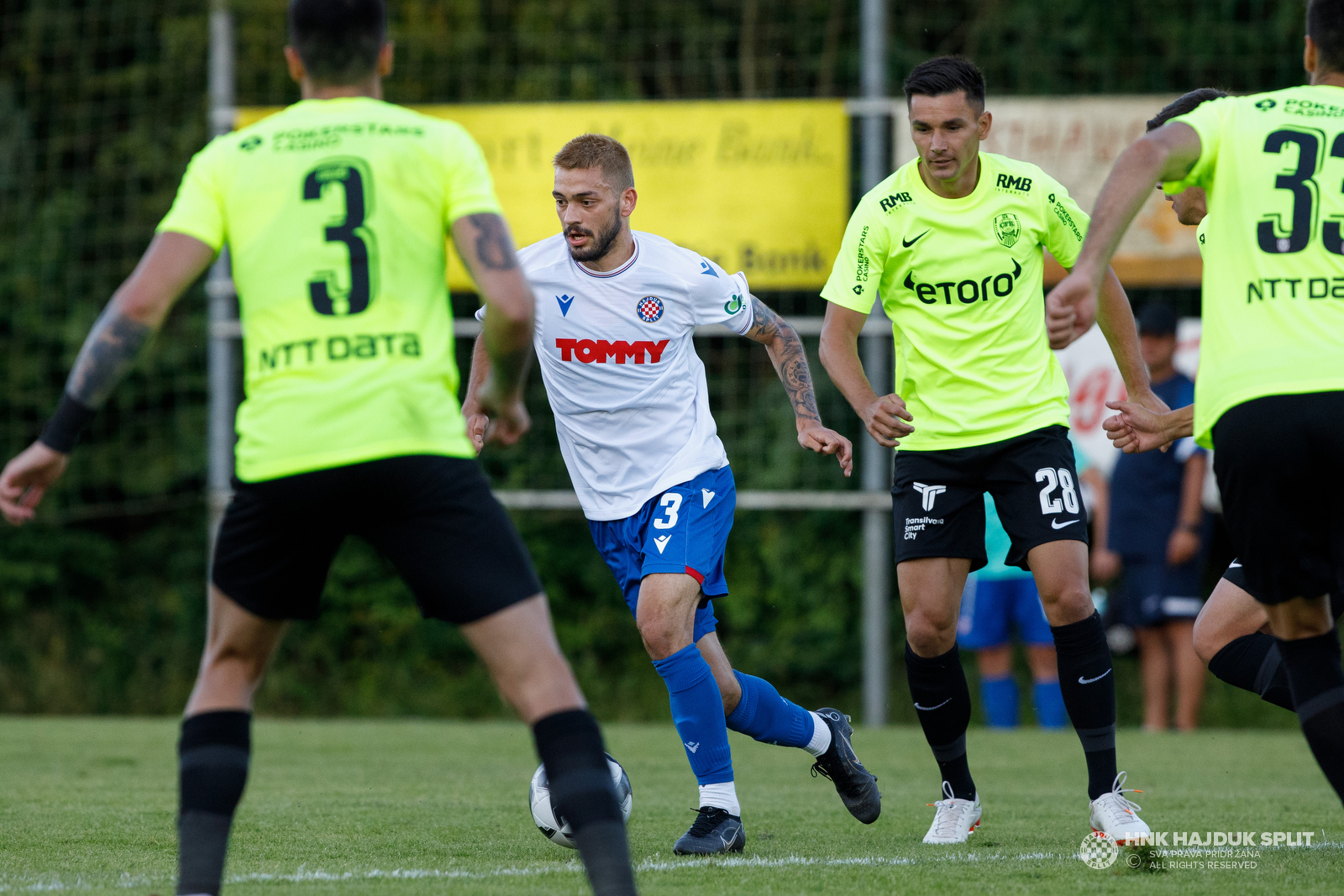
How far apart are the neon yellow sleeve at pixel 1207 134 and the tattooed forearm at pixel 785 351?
1888mm

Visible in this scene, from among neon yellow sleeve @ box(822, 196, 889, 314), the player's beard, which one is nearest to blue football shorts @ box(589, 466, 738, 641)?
neon yellow sleeve @ box(822, 196, 889, 314)

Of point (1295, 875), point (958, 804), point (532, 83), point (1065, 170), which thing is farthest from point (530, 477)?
point (1295, 875)

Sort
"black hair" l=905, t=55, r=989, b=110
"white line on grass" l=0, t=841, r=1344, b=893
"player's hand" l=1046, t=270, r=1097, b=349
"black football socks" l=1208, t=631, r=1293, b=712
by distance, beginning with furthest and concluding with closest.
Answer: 1. "black hair" l=905, t=55, r=989, b=110
2. "black football socks" l=1208, t=631, r=1293, b=712
3. "white line on grass" l=0, t=841, r=1344, b=893
4. "player's hand" l=1046, t=270, r=1097, b=349

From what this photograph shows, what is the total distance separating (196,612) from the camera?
12.9 meters

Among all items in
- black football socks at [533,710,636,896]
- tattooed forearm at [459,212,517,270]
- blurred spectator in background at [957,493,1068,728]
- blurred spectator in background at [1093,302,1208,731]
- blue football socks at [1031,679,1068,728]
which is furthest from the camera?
blue football socks at [1031,679,1068,728]

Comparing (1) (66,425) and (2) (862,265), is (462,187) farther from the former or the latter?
(2) (862,265)

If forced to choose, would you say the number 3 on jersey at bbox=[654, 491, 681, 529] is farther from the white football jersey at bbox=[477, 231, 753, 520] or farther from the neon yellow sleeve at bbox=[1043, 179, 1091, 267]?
the neon yellow sleeve at bbox=[1043, 179, 1091, 267]

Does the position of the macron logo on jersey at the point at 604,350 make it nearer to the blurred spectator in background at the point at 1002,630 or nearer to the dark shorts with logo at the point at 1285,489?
the dark shorts with logo at the point at 1285,489

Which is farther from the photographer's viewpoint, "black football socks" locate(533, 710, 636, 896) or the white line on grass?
the white line on grass

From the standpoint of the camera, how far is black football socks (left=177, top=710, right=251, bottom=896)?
3318mm

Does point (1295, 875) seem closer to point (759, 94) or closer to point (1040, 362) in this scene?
point (1040, 362)

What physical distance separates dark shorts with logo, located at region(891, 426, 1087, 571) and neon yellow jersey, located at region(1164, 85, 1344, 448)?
4.42 ft

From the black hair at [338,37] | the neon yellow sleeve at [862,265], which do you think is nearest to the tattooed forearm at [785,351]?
the neon yellow sleeve at [862,265]

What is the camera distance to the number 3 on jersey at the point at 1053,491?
16.2ft
